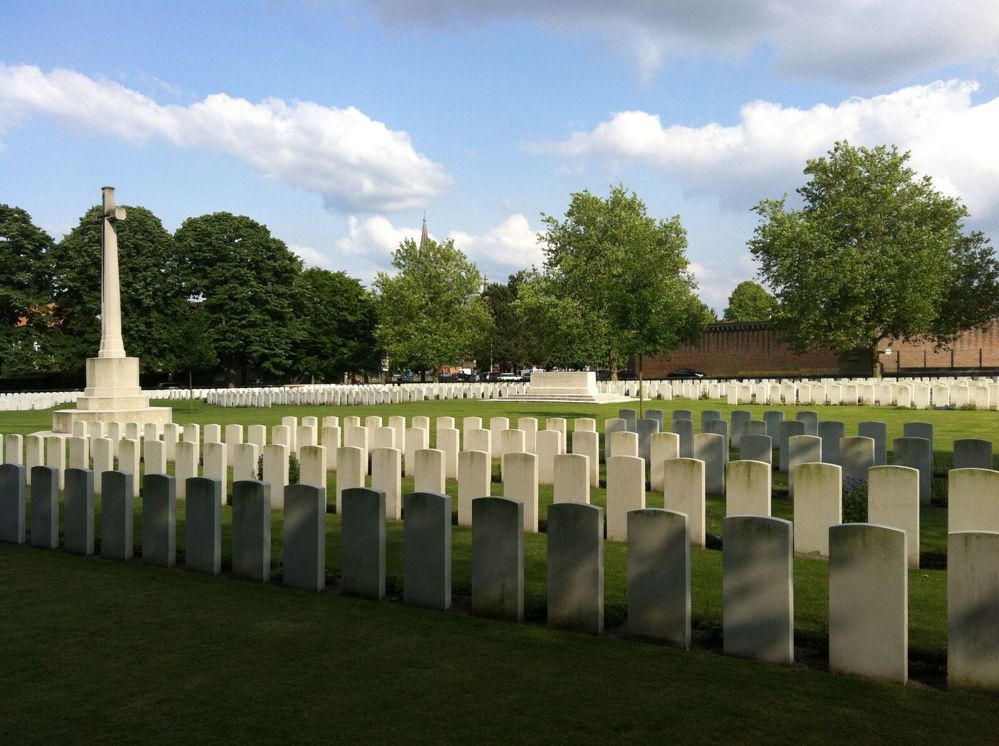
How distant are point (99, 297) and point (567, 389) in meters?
28.0

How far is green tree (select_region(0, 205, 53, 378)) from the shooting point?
138 feet

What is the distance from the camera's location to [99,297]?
44.5 metres

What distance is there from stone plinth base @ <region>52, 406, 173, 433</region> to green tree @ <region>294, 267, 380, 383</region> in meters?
31.2

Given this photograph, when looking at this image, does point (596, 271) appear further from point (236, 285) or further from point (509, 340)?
point (509, 340)

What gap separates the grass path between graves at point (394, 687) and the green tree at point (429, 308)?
44.1 metres

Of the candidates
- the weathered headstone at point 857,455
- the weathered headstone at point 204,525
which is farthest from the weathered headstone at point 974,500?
the weathered headstone at point 204,525

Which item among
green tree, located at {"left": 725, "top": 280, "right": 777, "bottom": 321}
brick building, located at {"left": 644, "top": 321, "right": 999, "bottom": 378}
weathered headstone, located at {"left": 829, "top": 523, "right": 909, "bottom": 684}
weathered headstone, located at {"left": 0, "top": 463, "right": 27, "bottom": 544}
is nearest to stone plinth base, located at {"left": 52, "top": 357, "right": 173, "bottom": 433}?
weathered headstone, located at {"left": 0, "top": 463, "right": 27, "bottom": 544}

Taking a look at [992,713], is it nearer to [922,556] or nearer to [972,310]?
[922,556]

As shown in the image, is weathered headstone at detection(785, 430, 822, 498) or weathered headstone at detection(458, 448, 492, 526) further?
weathered headstone at detection(785, 430, 822, 498)

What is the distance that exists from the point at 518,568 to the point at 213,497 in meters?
2.65

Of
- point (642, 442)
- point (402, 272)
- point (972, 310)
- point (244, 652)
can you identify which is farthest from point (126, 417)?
point (972, 310)

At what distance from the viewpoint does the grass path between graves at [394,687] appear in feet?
11.8

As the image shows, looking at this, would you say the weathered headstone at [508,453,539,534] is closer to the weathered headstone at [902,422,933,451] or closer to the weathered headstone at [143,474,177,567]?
the weathered headstone at [143,474,177,567]

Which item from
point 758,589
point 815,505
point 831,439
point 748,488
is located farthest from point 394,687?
point 831,439
